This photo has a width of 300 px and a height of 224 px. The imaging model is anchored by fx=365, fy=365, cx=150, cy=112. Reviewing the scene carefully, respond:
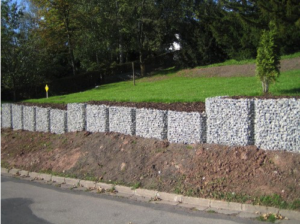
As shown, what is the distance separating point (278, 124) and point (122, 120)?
4.19m

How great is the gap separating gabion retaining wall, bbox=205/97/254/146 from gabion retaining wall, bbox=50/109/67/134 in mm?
5398

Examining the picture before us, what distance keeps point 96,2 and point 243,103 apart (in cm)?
2715

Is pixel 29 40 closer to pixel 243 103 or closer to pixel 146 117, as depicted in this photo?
pixel 146 117

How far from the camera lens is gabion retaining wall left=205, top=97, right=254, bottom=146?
7477 mm

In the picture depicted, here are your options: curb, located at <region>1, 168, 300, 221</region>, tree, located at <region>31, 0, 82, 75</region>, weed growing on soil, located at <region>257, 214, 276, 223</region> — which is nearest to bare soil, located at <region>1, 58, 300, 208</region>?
curb, located at <region>1, 168, 300, 221</region>

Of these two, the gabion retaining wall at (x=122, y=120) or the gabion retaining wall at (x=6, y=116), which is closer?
the gabion retaining wall at (x=122, y=120)

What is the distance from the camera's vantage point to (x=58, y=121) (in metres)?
11.9

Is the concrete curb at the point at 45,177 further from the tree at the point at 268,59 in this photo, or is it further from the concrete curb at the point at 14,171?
the tree at the point at 268,59

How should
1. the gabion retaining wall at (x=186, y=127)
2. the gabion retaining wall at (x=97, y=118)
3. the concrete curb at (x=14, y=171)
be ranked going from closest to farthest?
the gabion retaining wall at (x=186, y=127), the gabion retaining wall at (x=97, y=118), the concrete curb at (x=14, y=171)

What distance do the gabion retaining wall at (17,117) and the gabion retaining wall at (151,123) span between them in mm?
6280

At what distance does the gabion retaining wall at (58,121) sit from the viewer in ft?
38.4

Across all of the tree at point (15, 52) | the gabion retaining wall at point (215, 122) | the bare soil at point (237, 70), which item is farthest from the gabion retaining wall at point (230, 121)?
the tree at point (15, 52)

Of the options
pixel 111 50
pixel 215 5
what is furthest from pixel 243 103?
pixel 111 50

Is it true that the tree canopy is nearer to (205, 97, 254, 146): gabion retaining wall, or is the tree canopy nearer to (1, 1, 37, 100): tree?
(1, 1, 37, 100): tree
